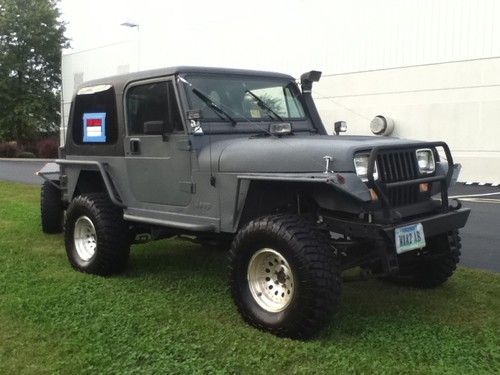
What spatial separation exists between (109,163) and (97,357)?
7.85ft

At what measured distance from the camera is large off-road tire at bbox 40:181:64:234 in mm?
7832

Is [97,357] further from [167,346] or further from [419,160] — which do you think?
[419,160]

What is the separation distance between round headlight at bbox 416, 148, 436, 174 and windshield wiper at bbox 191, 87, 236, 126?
1.55 metres

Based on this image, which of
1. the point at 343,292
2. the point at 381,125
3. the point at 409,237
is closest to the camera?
the point at 409,237

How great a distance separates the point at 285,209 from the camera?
4480mm

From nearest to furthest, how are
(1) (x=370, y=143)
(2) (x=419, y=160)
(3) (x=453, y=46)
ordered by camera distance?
(1) (x=370, y=143)
(2) (x=419, y=160)
(3) (x=453, y=46)

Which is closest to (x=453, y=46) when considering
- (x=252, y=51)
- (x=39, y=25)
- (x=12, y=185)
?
(x=252, y=51)

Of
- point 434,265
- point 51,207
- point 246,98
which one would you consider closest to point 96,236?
point 246,98

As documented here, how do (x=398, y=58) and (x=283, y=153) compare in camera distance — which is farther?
(x=398, y=58)

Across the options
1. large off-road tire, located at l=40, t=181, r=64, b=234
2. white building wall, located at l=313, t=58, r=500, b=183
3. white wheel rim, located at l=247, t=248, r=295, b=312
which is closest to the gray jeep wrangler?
white wheel rim, located at l=247, t=248, r=295, b=312

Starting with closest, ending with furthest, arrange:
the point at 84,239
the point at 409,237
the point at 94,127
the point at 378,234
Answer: the point at 378,234
the point at 409,237
the point at 94,127
the point at 84,239

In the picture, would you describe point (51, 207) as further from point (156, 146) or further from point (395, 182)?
point (395, 182)

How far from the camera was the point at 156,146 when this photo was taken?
16.6ft

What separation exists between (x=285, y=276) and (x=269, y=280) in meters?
0.17
